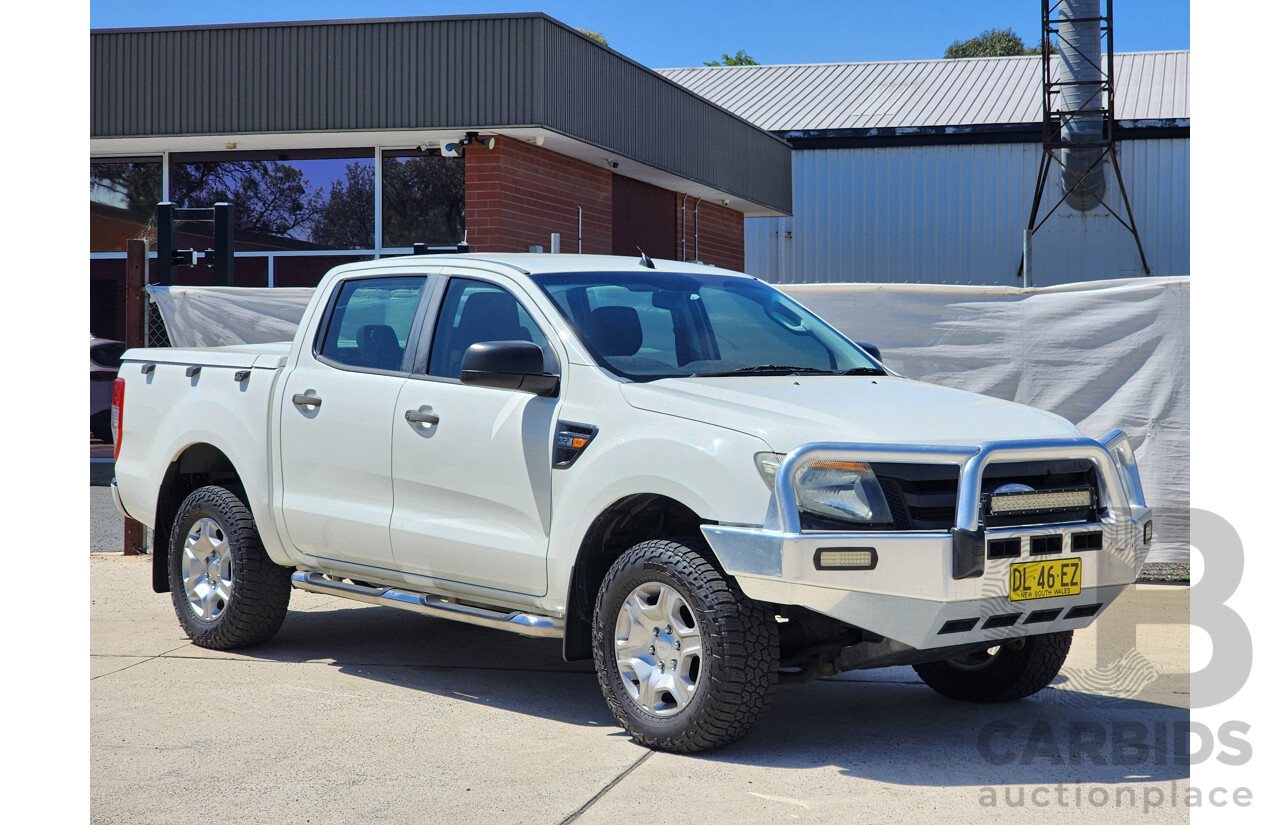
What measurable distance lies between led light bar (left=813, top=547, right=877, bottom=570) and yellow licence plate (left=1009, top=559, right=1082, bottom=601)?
1.77ft

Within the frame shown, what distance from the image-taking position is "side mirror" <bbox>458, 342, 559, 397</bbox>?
5586 millimetres

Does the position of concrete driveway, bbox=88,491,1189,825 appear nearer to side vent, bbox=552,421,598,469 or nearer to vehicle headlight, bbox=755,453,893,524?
vehicle headlight, bbox=755,453,893,524

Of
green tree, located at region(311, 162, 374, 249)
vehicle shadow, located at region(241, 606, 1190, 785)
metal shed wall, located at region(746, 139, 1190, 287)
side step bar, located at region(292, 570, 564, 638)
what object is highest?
metal shed wall, located at region(746, 139, 1190, 287)

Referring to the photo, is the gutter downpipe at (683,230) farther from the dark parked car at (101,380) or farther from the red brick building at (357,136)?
the dark parked car at (101,380)

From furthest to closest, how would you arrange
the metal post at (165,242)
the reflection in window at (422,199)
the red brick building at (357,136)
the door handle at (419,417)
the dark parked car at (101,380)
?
the reflection in window at (422,199), the dark parked car at (101,380), the red brick building at (357,136), the metal post at (165,242), the door handle at (419,417)

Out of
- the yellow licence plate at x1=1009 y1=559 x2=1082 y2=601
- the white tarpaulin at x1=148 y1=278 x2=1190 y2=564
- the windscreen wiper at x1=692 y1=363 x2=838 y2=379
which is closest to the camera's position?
the yellow licence plate at x1=1009 y1=559 x2=1082 y2=601

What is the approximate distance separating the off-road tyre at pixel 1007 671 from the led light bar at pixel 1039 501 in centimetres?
90

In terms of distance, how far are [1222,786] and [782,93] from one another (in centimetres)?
3047

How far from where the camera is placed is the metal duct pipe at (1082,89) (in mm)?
26344

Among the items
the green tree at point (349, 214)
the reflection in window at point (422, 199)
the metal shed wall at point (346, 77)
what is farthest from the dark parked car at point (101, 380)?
the reflection in window at point (422, 199)

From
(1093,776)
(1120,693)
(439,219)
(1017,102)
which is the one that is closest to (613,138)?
(439,219)

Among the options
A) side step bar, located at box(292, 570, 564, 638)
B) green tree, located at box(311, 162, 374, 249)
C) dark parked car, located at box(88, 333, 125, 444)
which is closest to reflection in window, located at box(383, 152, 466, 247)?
green tree, located at box(311, 162, 374, 249)

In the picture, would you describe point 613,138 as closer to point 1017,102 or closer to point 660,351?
point 660,351

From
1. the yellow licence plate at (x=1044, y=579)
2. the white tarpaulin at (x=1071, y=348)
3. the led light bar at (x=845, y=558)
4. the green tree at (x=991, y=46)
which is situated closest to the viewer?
the led light bar at (x=845, y=558)
